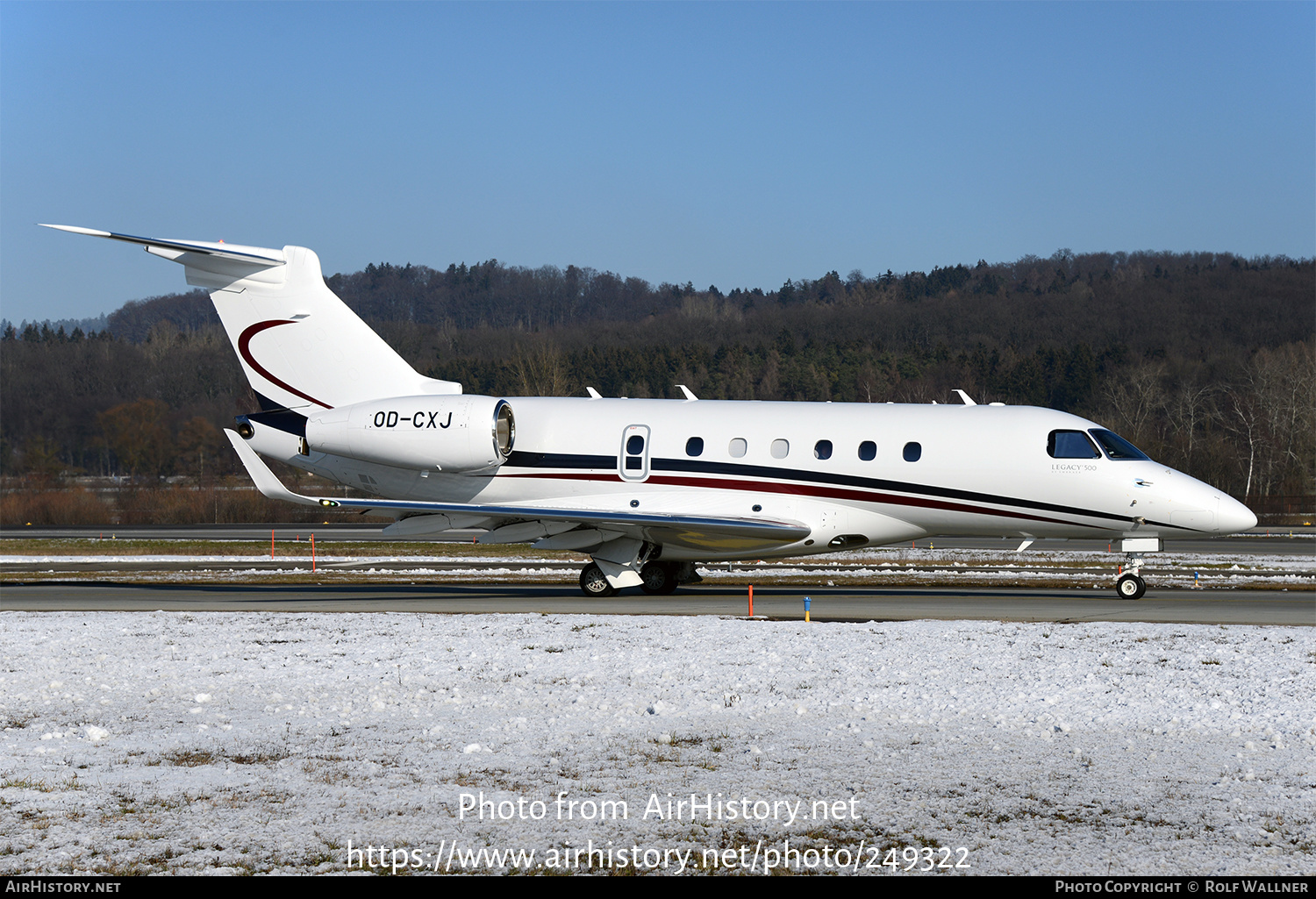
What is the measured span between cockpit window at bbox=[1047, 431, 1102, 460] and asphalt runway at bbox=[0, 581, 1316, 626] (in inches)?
96.2

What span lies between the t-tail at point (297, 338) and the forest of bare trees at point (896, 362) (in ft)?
126

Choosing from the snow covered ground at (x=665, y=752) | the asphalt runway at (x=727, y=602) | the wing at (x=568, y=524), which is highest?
the wing at (x=568, y=524)

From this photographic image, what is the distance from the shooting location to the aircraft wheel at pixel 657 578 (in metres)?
22.0

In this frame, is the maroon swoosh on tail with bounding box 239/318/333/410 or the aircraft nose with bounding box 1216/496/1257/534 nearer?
the aircraft nose with bounding box 1216/496/1257/534

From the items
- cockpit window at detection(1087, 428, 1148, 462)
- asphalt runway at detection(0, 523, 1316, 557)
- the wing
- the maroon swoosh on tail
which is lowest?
asphalt runway at detection(0, 523, 1316, 557)

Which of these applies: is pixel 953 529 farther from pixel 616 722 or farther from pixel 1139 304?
pixel 1139 304

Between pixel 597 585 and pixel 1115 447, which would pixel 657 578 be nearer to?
pixel 597 585

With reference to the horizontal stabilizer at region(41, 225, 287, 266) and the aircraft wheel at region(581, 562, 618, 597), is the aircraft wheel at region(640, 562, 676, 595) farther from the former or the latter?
the horizontal stabilizer at region(41, 225, 287, 266)

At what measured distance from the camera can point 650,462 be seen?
20.8 meters

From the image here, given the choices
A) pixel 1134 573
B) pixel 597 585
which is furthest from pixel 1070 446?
pixel 597 585

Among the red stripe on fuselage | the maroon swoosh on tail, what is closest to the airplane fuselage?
the red stripe on fuselage

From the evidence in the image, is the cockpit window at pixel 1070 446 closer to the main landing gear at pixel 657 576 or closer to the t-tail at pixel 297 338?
the main landing gear at pixel 657 576

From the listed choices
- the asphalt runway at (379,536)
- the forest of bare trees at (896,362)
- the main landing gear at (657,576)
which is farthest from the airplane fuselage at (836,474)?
the forest of bare trees at (896,362)

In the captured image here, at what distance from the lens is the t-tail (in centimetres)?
2219
